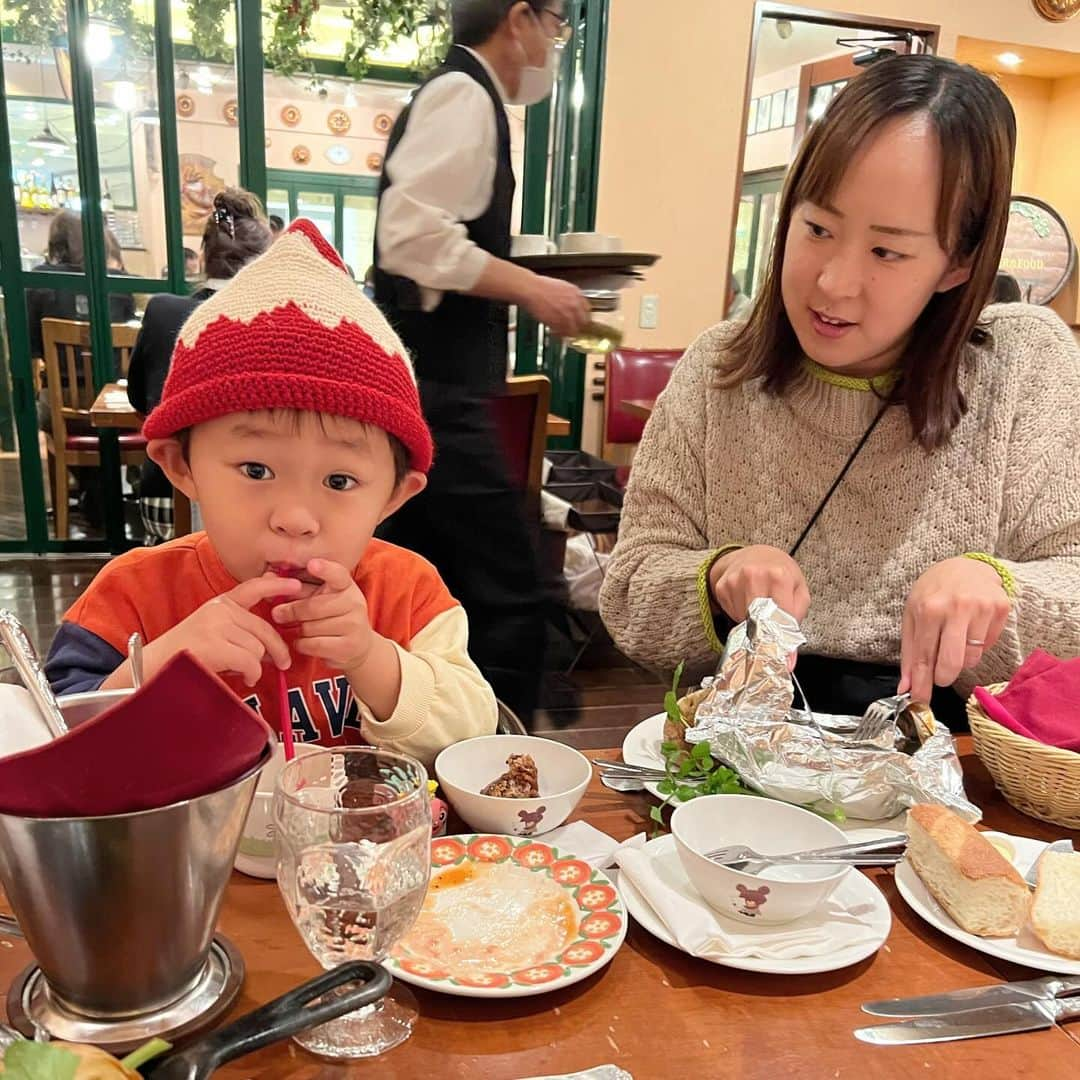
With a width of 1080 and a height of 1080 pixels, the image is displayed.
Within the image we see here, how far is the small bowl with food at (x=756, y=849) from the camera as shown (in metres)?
0.73

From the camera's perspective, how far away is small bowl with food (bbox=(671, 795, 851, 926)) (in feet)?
2.39

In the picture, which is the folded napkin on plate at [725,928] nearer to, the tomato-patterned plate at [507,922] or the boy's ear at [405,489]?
the tomato-patterned plate at [507,922]

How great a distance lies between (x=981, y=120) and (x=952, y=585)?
597mm

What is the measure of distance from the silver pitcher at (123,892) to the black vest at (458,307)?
4.08ft

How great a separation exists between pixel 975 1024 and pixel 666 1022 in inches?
8.6

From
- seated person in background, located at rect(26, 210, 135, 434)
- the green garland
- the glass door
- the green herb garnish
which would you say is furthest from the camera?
the glass door

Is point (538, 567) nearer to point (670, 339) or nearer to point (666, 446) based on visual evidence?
point (666, 446)

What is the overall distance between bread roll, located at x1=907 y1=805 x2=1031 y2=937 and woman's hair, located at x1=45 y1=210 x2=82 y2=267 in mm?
4838

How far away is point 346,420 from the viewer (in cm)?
93

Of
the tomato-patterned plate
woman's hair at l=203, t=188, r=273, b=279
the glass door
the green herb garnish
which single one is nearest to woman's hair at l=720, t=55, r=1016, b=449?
the tomato-patterned plate

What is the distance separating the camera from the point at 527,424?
2.45 meters

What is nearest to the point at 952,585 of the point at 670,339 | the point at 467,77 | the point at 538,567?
the point at 538,567

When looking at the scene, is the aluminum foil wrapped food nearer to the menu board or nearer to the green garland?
the green garland

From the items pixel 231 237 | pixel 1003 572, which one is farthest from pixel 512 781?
pixel 231 237
